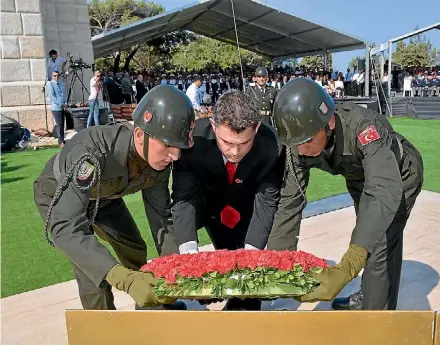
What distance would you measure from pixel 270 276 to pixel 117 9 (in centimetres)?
4333

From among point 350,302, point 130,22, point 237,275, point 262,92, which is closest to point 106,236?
point 237,275

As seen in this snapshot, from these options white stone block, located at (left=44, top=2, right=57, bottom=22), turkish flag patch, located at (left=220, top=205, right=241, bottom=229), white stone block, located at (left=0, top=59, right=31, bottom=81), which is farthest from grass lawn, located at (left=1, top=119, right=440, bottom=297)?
white stone block, located at (left=44, top=2, right=57, bottom=22)

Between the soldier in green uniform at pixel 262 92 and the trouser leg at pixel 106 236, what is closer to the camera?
the trouser leg at pixel 106 236

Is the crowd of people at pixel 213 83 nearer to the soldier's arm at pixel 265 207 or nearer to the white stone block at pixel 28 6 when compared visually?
the white stone block at pixel 28 6

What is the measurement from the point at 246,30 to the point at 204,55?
670 inches

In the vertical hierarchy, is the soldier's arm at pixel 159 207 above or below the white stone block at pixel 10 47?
below

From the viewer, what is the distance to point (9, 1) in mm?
10812

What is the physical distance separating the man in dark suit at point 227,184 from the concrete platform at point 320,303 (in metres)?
0.77

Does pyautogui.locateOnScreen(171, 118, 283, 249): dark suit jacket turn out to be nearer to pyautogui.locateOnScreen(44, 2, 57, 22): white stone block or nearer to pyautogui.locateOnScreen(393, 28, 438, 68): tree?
pyautogui.locateOnScreen(44, 2, 57, 22): white stone block

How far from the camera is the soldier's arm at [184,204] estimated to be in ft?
8.46

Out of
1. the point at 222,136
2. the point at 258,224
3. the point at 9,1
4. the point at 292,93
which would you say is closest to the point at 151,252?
the point at 258,224

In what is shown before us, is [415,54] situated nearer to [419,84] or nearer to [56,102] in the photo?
[419,84]

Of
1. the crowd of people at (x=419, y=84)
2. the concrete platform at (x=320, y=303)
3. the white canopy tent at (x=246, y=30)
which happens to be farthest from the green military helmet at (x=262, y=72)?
the crowd of people at (x=419, y=84)

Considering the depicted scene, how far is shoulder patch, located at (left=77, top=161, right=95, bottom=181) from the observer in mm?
2064
